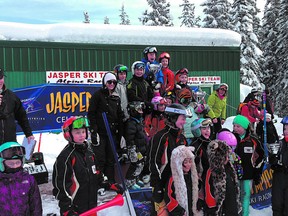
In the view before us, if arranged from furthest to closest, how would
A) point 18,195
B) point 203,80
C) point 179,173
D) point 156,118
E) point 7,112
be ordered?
1. point 203,80
2. point 156,118
3. point 7,112
4. point 179,173
5. point 18,195

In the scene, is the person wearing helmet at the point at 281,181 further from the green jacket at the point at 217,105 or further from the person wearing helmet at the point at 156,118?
the green jacket at the point at 217,105

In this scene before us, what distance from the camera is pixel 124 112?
605 cm

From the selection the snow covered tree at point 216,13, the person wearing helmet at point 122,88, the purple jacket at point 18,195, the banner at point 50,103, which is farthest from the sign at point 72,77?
the snow covered tree at point 216,13

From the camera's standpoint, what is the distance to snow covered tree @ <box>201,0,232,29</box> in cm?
3288

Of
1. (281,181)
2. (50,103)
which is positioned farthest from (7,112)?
(281,181)

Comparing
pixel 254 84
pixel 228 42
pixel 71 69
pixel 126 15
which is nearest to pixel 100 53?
pixel 71 69

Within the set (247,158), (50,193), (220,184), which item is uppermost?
(247,158)

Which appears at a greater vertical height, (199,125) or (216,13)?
(216,13)

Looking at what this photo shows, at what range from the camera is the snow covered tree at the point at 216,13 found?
108ft

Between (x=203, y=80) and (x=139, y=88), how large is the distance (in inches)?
330

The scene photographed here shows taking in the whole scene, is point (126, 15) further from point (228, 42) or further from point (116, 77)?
point (116, 77)

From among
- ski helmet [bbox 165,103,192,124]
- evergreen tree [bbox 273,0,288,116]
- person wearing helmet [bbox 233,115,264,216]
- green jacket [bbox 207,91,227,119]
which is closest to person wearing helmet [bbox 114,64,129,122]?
ski helmet [bbox 165,103,192,124]

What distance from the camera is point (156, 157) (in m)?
4.09

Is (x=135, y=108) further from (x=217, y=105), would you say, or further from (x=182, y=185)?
(x=217, y=105)
